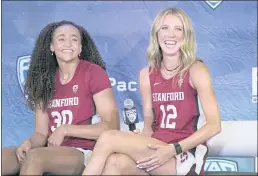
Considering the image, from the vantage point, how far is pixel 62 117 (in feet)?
8.47

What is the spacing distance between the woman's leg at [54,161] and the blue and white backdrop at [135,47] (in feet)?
3.13

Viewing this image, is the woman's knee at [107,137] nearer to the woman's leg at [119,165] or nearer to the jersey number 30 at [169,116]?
the woman's leg at [119,165]

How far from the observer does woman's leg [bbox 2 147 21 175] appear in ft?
8.04

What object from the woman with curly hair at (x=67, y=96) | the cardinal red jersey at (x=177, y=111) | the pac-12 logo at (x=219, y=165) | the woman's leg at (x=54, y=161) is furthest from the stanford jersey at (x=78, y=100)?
the pac-12 logo at (x=219, y=165)

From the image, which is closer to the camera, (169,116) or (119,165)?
(119,165)

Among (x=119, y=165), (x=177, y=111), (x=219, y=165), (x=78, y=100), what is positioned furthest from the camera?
(x=219, y=165)

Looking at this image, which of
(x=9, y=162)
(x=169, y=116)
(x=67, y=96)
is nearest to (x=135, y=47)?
(x=67, y=96)

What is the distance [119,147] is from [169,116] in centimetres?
36

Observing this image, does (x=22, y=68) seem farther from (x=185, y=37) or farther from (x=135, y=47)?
(x=185, y=37)

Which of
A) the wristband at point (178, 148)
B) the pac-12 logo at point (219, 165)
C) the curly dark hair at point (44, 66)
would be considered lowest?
the pac-12 logo at point (219, 165)

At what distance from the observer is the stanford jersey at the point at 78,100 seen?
253 cm

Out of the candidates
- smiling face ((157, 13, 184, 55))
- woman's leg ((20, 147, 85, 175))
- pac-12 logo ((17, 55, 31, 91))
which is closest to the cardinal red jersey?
smiling face ((157, 13, 184, 55))

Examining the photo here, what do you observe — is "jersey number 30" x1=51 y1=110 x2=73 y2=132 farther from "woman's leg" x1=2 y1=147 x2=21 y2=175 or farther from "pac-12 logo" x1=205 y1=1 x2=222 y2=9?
"pac-12 logo" x1=205 y1=1 x2=222 y2=9

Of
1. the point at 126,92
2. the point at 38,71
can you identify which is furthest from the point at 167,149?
the point at 126,92
